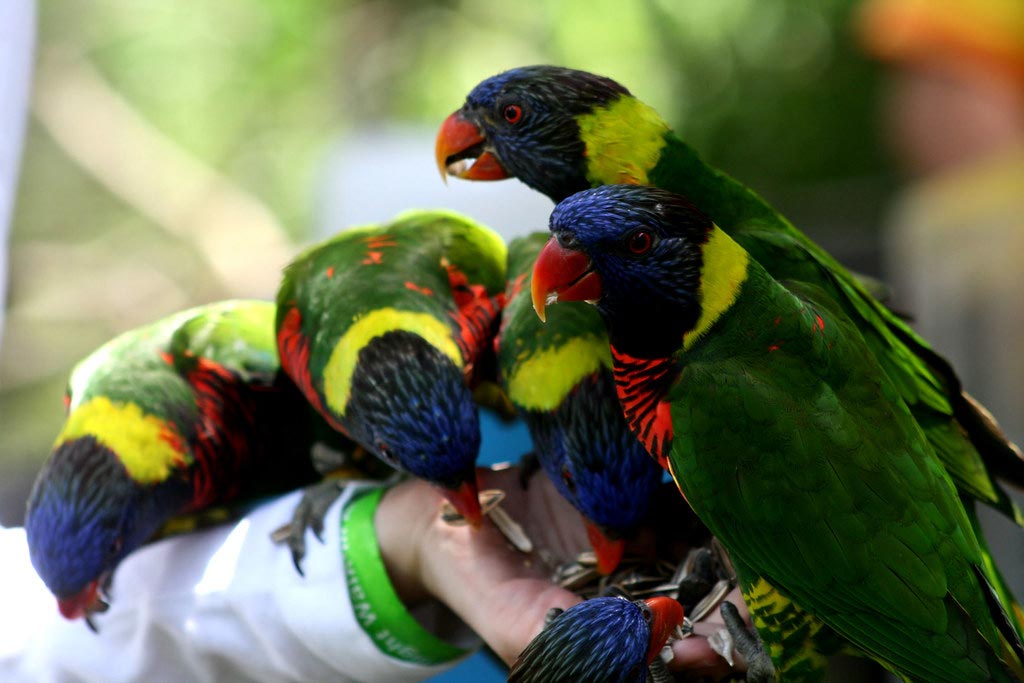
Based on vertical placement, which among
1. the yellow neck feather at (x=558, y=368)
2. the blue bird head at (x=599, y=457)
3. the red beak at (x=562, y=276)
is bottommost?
the blue bird head at (x=599, y=457)

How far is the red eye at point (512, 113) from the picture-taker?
49.1 inches

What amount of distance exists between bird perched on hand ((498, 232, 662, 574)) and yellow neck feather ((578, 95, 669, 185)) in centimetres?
18

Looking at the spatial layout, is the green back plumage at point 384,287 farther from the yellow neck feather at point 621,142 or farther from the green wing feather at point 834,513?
the green wing feather at point 834,513

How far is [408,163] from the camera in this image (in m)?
3.49

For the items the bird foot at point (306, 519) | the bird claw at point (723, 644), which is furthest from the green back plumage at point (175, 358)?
the bird claw at point (723, 644)

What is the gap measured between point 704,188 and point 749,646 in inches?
22.1

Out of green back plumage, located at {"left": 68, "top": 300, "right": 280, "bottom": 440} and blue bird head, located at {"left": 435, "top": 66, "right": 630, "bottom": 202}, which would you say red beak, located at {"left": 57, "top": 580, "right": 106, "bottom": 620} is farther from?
blue bird head, located at {"left": 435, "top": 66, "right": 630, "bottom": 202}

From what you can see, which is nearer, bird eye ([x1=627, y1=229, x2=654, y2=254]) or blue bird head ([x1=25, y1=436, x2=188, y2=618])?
bird eye ([x1=627, y1=229, x2=654, y2=254])

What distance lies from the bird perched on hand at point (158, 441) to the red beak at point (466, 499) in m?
0.46

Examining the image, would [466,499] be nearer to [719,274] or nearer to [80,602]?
[719,274]

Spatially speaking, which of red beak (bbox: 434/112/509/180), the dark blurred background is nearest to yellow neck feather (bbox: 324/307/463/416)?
red beak (bbox: 434/112/509/180)

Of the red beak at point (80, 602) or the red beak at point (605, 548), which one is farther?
the red beak at point (80, 602)

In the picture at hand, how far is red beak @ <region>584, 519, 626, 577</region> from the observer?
1.25 meters

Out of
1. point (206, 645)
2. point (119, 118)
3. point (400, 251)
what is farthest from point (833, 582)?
point (119, 118)
